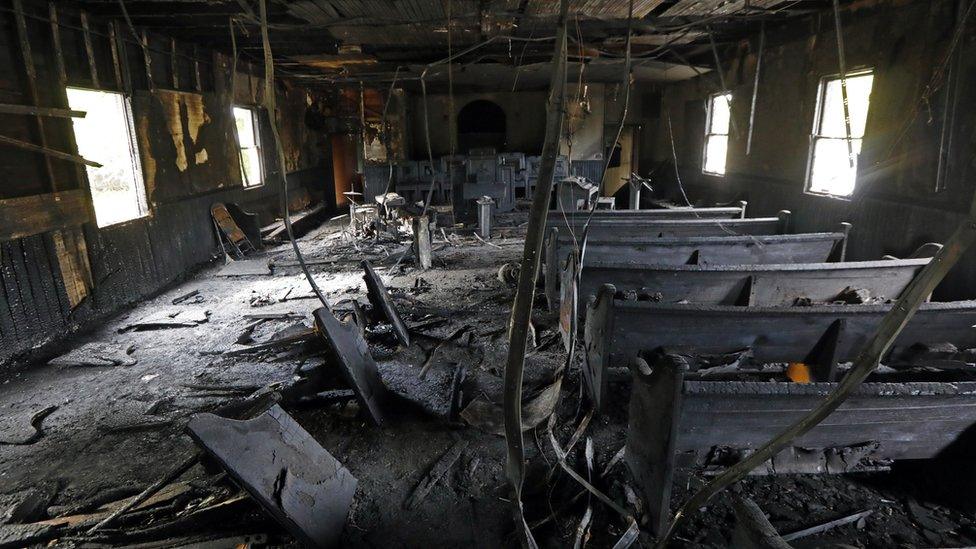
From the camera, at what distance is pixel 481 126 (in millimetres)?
16766

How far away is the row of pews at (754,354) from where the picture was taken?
2230mm

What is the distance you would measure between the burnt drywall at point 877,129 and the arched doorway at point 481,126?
8.48 meters

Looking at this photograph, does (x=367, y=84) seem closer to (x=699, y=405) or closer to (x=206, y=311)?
(x=206, y=311)

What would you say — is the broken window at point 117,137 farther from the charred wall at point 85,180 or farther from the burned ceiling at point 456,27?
the burned ceiling at point 456,27

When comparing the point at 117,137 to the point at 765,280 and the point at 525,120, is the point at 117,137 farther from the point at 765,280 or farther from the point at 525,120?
the point at 525,120

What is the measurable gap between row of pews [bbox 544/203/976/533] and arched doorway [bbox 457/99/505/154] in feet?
37.6

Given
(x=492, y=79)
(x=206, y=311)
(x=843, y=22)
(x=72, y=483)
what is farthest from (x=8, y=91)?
(x=843, y=22)

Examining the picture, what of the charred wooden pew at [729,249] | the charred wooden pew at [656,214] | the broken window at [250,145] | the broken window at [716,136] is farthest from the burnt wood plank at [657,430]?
the broken window at [250,145]

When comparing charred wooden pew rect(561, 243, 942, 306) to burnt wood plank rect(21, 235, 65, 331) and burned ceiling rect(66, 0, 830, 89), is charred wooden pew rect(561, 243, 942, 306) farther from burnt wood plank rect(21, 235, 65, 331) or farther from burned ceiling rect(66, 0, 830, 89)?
burnt wood plank rect(21, 235, 65, 331)

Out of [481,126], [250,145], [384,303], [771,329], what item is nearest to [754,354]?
[771,329]

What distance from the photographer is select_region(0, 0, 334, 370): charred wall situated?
16.7 ft

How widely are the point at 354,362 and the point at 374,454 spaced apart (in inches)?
29.5

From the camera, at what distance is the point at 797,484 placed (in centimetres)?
291

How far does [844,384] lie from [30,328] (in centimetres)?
715
